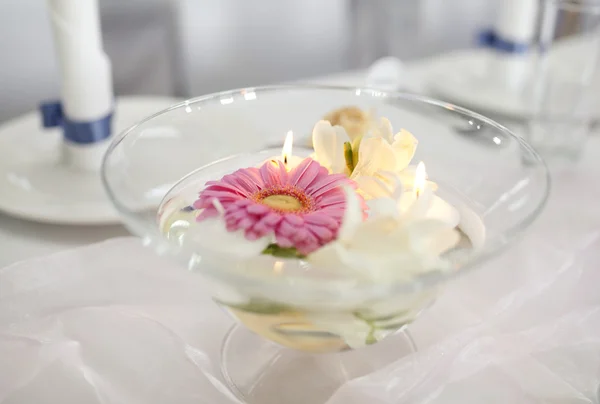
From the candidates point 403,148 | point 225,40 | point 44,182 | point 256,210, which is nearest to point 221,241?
point 256,210

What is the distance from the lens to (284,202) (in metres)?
0.32

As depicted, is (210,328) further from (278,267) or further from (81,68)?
(81,68)

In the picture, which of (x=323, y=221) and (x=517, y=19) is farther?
(x=517, y=19)

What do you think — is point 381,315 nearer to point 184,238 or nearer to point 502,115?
point 184,238

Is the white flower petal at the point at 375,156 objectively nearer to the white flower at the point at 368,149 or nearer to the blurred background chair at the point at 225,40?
the white flower at the point at 368,149

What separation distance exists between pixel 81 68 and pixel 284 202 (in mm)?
244

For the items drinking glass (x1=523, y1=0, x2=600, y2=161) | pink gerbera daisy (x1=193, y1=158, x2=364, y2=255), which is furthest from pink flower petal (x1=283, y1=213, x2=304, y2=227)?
drinking glass (x1=523, y1=0, x2=600, y2=161)

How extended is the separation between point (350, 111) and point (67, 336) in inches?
9.0

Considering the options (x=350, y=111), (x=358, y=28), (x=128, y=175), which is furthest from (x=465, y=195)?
(x=358, y=28)

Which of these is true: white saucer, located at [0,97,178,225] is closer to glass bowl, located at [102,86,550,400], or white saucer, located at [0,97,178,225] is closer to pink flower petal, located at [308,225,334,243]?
glass bowl, located at [102,86,550,400]

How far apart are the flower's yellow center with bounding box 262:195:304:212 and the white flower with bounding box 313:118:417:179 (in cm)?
4

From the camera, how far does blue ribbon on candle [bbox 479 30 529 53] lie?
26.1 inches

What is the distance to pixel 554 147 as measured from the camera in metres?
0.56

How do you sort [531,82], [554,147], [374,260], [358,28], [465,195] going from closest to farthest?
[374,260]
[465,195]
[554,147]
[531,82]
[358,28]
